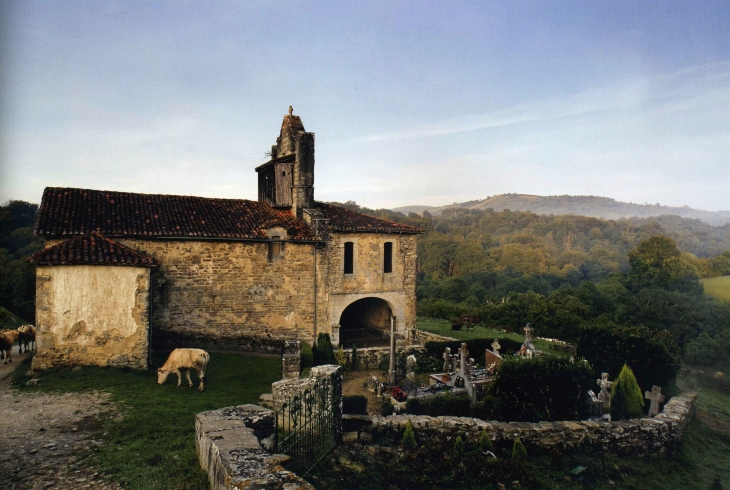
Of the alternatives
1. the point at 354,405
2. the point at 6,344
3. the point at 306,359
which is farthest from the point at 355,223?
the point at 6,344

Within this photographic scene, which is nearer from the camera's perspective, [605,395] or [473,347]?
[605,395]

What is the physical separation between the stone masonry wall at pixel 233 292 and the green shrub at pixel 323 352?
585mm

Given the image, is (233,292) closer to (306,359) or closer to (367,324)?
(306,359)

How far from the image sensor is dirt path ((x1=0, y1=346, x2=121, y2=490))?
25.2 feet

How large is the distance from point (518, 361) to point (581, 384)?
2096 mm

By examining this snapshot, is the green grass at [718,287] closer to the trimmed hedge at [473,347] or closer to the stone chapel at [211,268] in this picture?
the trimmed hedge at [473,347]

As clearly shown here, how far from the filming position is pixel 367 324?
27297 mm

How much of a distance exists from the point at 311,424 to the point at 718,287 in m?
52.8

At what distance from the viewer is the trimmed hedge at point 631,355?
17.2 metres

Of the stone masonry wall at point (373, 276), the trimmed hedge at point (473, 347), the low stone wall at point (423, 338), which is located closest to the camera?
the stone masonry wall at point (373, 276)

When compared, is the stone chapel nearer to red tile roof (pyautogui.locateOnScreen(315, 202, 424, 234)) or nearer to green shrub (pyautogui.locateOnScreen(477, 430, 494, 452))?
red tile roof (pyautogui.locateOnScreen(315, 202, 424, 234))

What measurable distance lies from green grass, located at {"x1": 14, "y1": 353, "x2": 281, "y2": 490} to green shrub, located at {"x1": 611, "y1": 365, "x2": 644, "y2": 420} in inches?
425

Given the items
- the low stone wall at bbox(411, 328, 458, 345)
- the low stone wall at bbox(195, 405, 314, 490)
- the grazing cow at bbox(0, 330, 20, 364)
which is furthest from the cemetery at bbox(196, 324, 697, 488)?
the grazing cow at bbox(0, 330, 20, 364)

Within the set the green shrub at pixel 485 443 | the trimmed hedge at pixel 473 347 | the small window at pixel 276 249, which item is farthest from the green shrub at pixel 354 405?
the trimmed hedge at pixel 473 347
